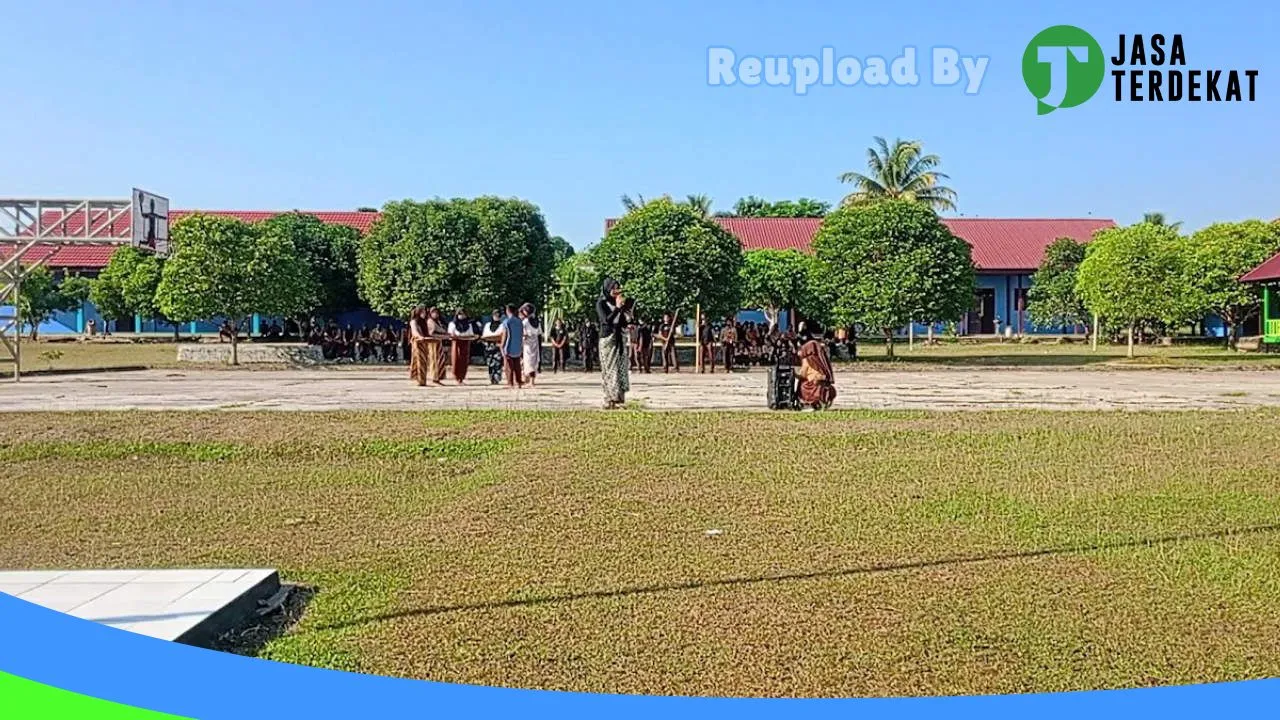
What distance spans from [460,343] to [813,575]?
12468 millimetres

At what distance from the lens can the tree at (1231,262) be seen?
3375 cm

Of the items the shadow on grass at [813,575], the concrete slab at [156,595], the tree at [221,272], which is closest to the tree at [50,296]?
the tree at [221,272]

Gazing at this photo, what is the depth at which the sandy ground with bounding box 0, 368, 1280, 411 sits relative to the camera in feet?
44.9

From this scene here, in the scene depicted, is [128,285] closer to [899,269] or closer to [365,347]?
[365,347]

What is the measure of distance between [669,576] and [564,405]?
7915mm

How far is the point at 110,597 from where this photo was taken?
473 centimetres

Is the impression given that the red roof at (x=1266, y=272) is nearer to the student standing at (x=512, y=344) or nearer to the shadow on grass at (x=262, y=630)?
the student standing at (x=512, y=344)

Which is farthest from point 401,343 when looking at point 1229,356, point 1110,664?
point 1110,664

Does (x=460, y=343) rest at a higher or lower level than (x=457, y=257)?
lower

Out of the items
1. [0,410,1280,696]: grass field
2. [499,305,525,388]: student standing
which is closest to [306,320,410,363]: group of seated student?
[499,305,525,388]: student standing

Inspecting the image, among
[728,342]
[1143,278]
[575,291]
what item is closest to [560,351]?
[728,342]

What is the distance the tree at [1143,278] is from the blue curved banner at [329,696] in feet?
89.8

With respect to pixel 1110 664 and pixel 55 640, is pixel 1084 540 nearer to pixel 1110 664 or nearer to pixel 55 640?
pixel 1110 664

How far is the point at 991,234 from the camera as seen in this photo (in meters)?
46.8
